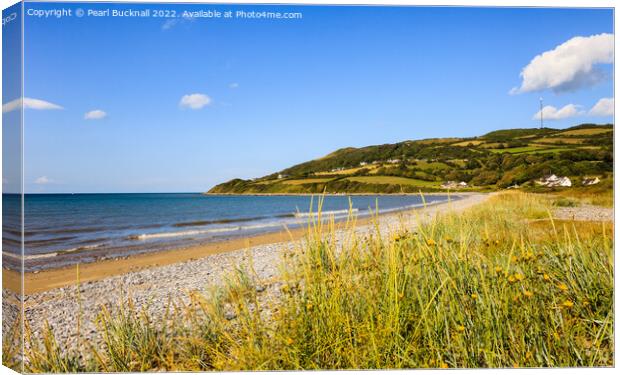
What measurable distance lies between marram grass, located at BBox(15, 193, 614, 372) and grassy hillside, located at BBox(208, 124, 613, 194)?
0.98 m

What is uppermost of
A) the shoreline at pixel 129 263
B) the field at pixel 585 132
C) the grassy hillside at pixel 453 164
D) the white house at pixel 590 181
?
the field at pixel 585 132

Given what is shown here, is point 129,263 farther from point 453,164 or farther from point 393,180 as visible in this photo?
point 453,164

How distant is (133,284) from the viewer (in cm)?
596

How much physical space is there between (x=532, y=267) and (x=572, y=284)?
0.32m

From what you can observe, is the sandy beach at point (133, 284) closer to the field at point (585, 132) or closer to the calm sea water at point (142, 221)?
the calm sea water at point (142, 221)

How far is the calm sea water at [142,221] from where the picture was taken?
4.93m

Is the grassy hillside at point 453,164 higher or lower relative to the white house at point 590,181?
higher

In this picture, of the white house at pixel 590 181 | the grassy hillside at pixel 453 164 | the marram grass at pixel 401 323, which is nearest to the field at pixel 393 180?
the grassy hillside at pixel 453 164

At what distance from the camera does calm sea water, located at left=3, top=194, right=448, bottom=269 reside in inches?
194

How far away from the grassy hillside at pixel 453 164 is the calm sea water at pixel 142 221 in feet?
0.69

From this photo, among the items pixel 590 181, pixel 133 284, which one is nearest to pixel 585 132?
pixel 590 181

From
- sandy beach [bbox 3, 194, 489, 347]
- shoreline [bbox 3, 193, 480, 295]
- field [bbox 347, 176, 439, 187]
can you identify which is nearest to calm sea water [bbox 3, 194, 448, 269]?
field [bbox 347, 176, 439, 187]

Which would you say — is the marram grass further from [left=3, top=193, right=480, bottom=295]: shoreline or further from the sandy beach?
[left=3, top=193, right=480, bottom=295]: shoreline

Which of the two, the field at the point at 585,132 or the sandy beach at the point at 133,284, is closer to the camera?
the field at the point at 585,132
